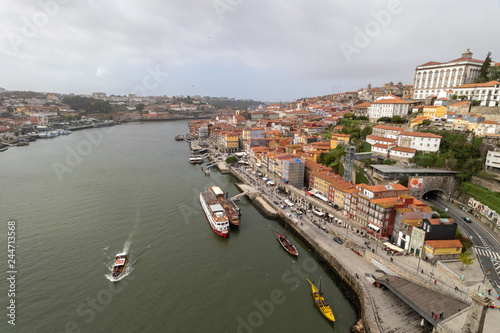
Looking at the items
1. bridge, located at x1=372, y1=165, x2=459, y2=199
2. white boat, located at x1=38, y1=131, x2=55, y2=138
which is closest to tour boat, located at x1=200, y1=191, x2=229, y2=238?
bridge, located at x1=372, y1=165, x2=459, y2=199

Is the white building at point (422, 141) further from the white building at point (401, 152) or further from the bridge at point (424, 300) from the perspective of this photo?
the bridge at point (424, 300)

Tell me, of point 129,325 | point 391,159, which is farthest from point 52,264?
point 391,159

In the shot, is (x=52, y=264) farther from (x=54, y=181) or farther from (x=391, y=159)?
(x=391, y=159)

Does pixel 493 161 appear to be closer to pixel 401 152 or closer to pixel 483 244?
pixel 401 152

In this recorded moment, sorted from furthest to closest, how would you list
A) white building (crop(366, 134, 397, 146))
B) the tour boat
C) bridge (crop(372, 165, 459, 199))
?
white building (crop(366, 134, 397, 146)), bridge (crop(372, 165, 459, 199)), the tour boat

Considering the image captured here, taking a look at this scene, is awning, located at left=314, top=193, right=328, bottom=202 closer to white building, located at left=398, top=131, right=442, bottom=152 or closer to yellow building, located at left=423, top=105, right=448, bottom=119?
white building, located at left=398, top=131, right=442, bottom=152

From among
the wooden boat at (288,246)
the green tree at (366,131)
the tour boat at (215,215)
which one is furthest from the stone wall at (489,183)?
the tour boat at (215,215)
